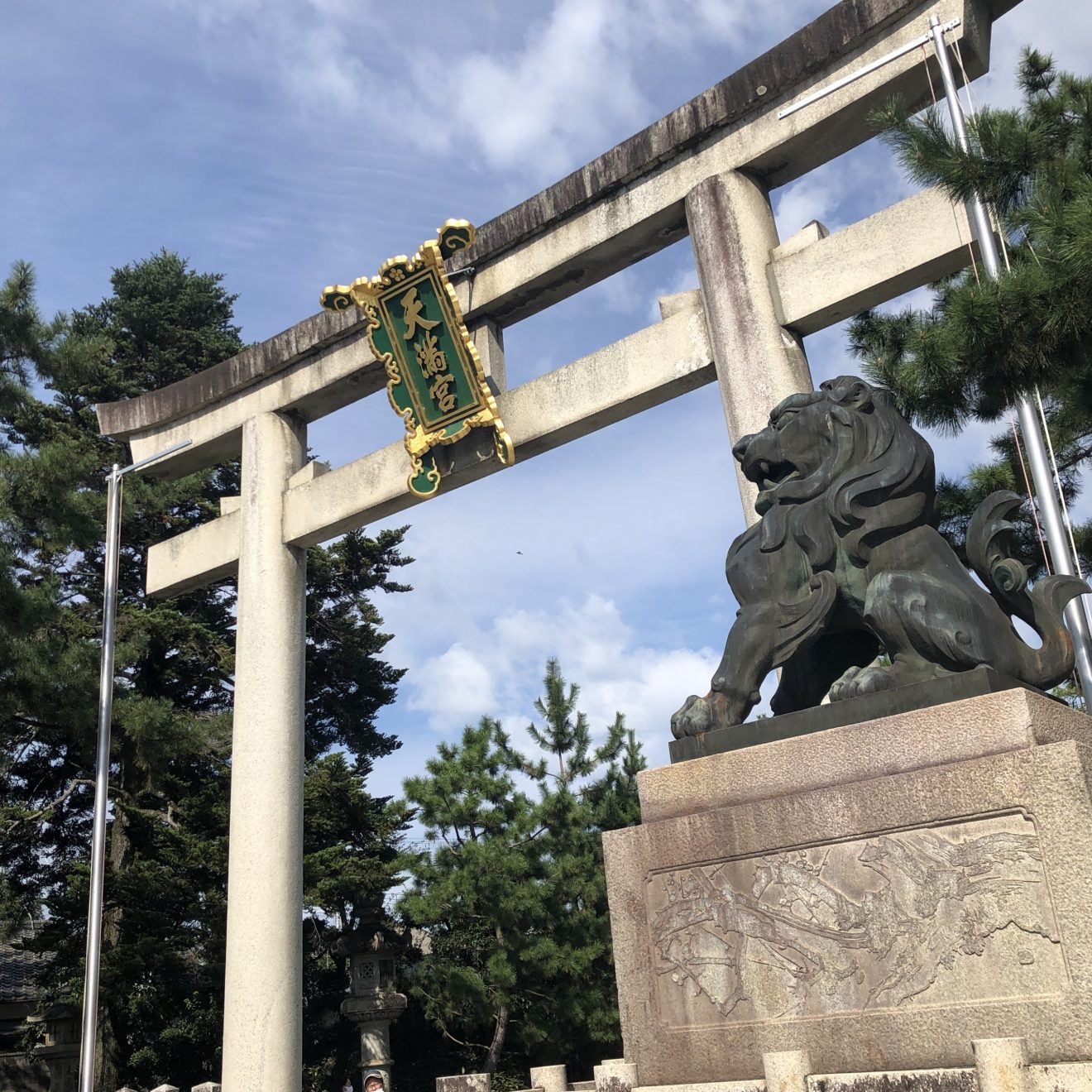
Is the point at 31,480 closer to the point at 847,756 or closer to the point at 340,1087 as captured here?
the point at 847,756

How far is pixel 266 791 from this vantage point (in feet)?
28.2

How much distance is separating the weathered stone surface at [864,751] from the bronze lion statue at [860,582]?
6.7 inches

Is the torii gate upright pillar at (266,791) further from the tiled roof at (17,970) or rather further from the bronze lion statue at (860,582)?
the tiled roof at (17,970)

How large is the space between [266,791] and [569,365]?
3873 millimetres

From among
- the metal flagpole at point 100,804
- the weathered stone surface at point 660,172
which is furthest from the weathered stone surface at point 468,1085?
the weathered stone surface at point 660,172

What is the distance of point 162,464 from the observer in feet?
35.0

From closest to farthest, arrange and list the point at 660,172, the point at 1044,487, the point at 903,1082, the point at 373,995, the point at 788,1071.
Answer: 1. the point at 903,1082
2. the point at 788,1071
3. the point at 1044,487
4. the point at 660,172
5. the point at 373,995

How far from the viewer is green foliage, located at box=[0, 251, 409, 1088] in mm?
9477

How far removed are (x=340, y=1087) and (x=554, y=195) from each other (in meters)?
11.3

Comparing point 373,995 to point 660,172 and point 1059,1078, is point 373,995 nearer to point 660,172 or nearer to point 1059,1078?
point 660,172

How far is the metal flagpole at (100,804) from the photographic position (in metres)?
8.43

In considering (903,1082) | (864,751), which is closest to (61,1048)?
(864,751)

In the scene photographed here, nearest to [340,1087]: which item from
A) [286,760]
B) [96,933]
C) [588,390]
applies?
[96,933]

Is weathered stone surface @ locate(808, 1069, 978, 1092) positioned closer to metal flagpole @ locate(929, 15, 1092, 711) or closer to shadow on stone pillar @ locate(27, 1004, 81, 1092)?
metal flagpole @ locate(929, 15, 1092, 711)
